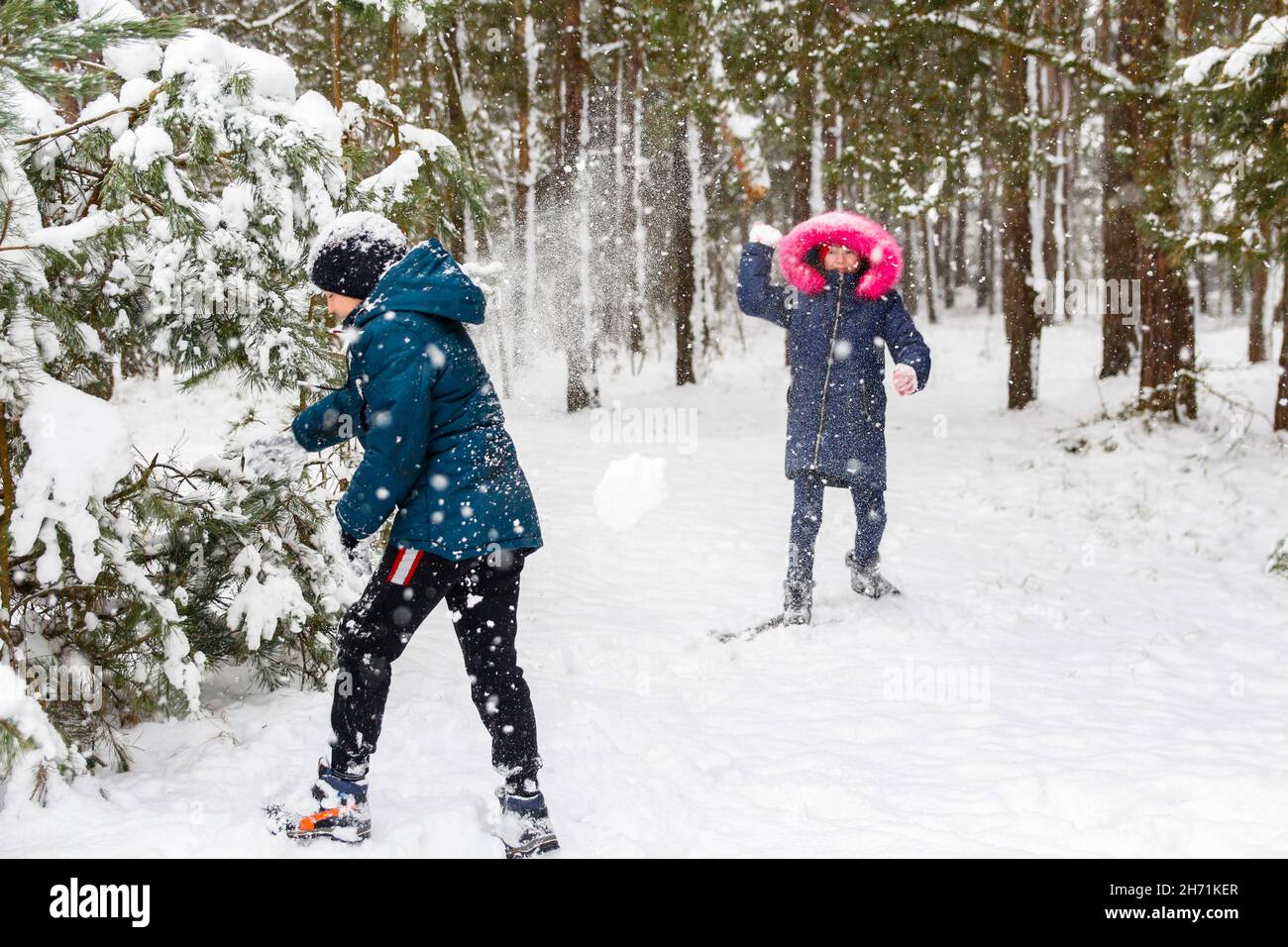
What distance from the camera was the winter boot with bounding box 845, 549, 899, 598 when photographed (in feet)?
17.6

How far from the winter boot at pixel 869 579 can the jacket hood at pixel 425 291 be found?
3.31 meters

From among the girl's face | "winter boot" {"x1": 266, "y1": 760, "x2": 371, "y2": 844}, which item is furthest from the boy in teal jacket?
the girl's face

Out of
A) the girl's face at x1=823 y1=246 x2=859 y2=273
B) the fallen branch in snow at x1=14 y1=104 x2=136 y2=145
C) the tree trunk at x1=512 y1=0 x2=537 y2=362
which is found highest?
the tree trunk at x1=512 y1=0 x2=537 y2=362

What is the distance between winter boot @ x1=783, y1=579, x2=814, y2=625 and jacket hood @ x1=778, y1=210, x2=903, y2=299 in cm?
155

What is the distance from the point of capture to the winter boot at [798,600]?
4.99m

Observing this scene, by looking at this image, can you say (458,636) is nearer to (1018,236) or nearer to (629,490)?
(629,490)

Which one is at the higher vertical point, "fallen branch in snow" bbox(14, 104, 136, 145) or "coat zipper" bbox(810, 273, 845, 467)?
"fallen branch in snow" bbox(14, 104, 136, 145)

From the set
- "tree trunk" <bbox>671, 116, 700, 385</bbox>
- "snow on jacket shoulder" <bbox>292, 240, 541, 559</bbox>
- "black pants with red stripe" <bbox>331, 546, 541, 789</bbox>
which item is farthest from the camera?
"tree trunk" <bbox>671, 116, 700, 385</bbox>

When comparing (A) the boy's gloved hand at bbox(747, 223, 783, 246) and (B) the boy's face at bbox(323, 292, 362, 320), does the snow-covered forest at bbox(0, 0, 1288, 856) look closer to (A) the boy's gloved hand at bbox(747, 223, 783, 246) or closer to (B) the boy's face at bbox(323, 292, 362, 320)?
(B) the boy's face at bbox(323, 292, 362, 320)

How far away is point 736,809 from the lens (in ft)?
→ 10.3

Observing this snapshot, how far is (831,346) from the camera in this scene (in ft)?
16.0

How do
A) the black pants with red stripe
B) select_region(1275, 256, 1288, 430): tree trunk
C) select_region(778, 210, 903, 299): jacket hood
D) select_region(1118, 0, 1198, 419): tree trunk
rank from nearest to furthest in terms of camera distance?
1. the black pants with red stripe
2. select_region(778, 210, 903, 299): jacket hood
3. select_region(1275, 256, 1288, 430): tree trunk
4. select_region(1118, 0, 1198, 419): tree trunk

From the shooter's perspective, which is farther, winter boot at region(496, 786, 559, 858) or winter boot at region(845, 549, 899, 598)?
winter boot at region(845, 549, 899, 598)
